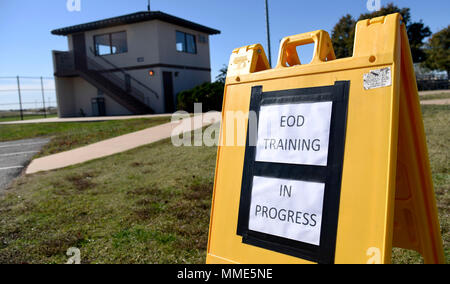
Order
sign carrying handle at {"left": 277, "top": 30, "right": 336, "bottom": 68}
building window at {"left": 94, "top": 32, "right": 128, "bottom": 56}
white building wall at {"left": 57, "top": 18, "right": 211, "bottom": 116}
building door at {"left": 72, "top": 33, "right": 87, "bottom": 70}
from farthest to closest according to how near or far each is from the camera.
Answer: building door at {"left": 72, "top": 33, "right": 87, "bottom": 70} → building window at {"left": 94, "top": 32, "right": 128, "bottom": 56} → white building wall at {"left": 57, "top": 18, "right": 211, "bottom": 116} → sign carrying handle at {"left": 277, "top": 30, "right": 336, "bottom": 68}

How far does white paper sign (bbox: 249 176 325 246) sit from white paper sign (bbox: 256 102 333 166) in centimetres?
13

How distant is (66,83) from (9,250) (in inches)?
954

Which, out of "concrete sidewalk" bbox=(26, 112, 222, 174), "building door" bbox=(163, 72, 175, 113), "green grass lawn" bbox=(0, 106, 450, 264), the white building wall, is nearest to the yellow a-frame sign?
"green grass lawn" bbox=(0, 106, 450, 264)

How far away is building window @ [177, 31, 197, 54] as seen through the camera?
76.2 feet

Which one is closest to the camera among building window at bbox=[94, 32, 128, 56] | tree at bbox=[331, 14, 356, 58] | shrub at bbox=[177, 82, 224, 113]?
shrub at bbox=[177, 82, 224, 113]

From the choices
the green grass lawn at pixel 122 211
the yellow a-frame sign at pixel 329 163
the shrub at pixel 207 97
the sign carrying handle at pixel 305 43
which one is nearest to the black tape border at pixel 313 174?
the yellow a-frame sign at pixel 329 163

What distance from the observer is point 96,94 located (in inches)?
947

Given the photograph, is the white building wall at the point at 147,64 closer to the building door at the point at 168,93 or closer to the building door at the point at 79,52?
the building door at the point at 168,93

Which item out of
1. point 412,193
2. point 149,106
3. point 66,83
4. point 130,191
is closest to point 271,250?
point 412,193

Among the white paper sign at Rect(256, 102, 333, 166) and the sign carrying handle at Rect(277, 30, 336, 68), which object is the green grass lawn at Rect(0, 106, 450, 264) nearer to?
the white paper sign at Rect(256, 102, 333, 166)

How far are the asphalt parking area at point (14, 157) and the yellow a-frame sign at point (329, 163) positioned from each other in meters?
5.34

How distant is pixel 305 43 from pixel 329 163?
0.81m
